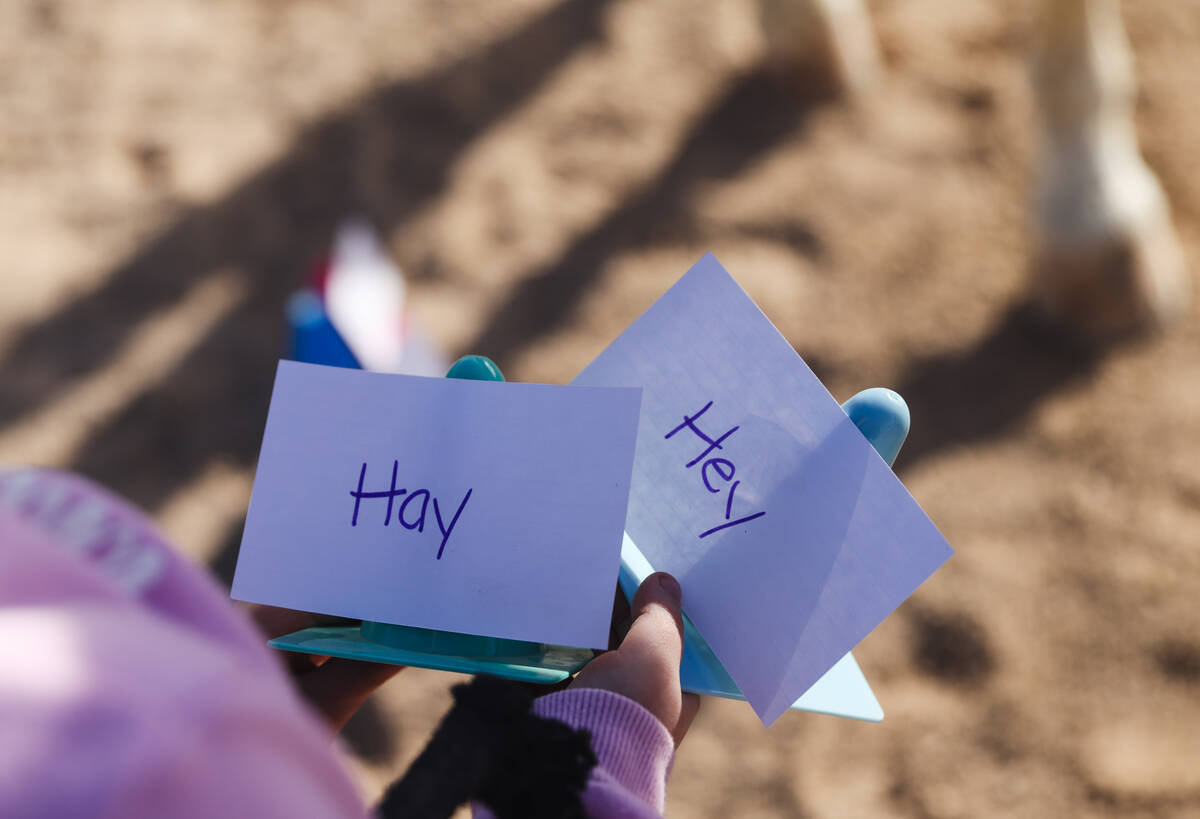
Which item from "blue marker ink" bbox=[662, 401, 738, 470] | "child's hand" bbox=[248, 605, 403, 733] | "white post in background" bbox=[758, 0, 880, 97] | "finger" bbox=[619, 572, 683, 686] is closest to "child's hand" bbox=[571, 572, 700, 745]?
"finger" bbox=[619, 572, 683, 686]

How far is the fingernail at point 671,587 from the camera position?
671 millimetres

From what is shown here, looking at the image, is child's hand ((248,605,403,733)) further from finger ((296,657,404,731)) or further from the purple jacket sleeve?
the purple jacket sleeve

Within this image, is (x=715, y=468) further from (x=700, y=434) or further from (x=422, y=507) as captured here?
(x=422, y=507)

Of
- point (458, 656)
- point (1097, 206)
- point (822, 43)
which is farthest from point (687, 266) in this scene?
point (458, 656)

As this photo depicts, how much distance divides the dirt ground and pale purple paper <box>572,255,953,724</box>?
72 centimetres

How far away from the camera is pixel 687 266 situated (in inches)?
68.2

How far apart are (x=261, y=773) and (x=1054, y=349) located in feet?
5.30

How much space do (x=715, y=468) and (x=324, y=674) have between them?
0.40 metres

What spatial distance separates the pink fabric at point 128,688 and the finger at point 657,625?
0.30 metres

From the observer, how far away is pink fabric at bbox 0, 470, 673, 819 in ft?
0.91

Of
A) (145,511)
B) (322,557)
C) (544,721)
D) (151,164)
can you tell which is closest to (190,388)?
(145,511)

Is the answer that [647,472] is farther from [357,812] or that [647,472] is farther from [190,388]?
[190,388]

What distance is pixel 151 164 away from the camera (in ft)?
6.48

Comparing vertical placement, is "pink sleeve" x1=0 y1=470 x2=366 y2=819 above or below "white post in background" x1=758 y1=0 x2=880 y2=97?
above
